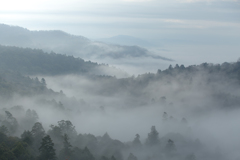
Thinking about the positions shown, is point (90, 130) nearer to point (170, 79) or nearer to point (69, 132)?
point (69, 132)

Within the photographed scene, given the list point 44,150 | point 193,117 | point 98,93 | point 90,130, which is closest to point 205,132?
point 193,117

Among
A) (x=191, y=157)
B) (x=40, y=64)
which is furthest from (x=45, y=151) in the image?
(x=40, y=64)

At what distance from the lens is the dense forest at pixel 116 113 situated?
30938 millimetres

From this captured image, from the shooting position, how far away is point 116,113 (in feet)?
205

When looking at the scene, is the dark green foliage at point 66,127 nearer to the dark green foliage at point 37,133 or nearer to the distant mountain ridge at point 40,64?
the dark green foliage at point 37,133

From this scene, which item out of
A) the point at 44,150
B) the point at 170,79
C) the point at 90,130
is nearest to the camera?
the point at 44,150

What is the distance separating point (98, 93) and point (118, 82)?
452 inches

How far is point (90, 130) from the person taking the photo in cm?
4625

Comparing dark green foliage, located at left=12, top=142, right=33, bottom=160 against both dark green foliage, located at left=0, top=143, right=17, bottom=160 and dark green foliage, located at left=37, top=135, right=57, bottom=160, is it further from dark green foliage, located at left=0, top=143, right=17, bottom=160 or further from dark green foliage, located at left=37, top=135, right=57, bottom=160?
dark green foliage, located at left=37, top=135, right=57, bottom=160

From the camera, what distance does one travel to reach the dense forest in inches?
1218

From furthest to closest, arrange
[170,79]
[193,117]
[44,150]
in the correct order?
[170,79]
[193,117]
[44,150]

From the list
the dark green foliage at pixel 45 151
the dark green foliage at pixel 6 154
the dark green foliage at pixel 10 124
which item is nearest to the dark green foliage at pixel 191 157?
the dark green foliage at pixel 45 151

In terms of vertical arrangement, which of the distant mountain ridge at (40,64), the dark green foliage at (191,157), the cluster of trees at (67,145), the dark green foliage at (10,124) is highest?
the distant mountain ridge at (40,64)

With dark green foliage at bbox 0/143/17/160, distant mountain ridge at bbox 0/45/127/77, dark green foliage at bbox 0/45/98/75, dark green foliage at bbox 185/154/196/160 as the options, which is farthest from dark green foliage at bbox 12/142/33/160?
dark green foliage at bbox 0/45/98/75
